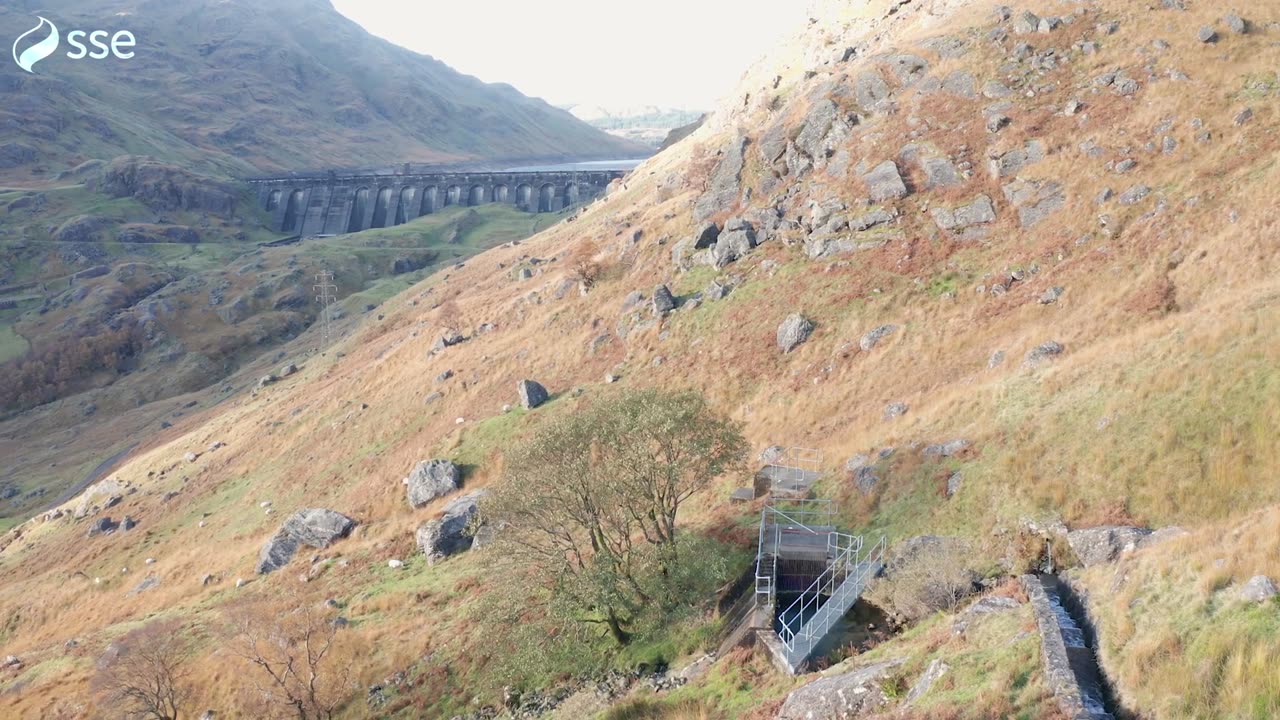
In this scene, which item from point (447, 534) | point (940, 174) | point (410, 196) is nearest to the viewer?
point (447, 534)

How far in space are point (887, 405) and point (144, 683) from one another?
118ft

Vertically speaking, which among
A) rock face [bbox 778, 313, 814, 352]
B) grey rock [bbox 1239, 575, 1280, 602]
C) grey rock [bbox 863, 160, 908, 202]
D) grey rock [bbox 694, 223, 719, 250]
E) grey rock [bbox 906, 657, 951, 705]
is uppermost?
grey rock [bbox 863, 160, 908, 202]

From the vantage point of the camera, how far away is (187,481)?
59906 mm

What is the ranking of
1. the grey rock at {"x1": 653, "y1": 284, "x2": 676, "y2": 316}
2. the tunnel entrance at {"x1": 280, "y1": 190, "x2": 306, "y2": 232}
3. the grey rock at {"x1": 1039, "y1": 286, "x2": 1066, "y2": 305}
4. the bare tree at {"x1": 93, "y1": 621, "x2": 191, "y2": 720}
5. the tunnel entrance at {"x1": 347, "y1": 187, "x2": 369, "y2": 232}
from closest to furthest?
1. the bare tree at {"x1": 93, "y1": 621, "x2": 191, "y2": 720}
2. the grey rock at {"x1": 1039, "y1": 286, "x2": 1066, "y2": 305}
3. the grey rock at {"x1": 653, "y1": 284, "x2": 676, "y2": 316}
4. the tunnel entrance at {"x1": 347, "y1": 187, "x2": 369, "y2": 232}
5. the tunnel entrance at {"x1": 280, "y1": 190, "x2": 306, "y2": 232}

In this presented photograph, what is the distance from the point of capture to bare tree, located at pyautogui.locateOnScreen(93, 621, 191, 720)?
29.9 metres

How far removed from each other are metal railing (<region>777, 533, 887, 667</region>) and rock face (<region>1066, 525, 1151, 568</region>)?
596cm

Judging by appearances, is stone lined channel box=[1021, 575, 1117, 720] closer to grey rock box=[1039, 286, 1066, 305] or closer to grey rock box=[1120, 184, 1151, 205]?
grey rock box=[1039, 286, 1066, 305]

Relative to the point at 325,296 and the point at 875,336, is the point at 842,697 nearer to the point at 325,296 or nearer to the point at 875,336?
the point at 875,336

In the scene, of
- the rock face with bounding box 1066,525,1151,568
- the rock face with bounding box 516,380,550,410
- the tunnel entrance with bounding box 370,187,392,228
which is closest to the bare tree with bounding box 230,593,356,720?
the rock face with bounding box 516,380,550,410

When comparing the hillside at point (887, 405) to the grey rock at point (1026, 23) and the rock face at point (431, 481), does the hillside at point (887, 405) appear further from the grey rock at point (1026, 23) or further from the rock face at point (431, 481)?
the rock face at point (431, 481)

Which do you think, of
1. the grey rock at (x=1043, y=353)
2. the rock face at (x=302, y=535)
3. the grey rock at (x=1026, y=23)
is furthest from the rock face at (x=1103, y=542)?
the grey rock at (x=1026, y=23)

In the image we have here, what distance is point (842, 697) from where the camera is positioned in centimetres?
1627

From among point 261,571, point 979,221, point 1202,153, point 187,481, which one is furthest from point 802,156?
point 187,481

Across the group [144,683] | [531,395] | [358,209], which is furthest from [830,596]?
[358,209]
